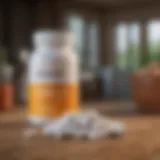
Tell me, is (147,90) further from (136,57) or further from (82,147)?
(136,57)

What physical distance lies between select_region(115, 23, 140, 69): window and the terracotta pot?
2.80 feet

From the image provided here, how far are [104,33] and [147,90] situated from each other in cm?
94

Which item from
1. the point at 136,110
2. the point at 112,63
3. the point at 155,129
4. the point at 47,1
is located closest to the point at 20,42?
the point at 47,1

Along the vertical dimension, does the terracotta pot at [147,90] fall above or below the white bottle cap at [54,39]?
below

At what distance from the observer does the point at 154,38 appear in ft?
6.07

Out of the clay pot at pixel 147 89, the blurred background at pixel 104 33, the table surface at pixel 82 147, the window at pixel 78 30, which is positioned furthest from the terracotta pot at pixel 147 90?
the window at pixel 78 30

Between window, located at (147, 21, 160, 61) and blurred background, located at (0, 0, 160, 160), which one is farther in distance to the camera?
window, located at (147, 21, 160, 61)

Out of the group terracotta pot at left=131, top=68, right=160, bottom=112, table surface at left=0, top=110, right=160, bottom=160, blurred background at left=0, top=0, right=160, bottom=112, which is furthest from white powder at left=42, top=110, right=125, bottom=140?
blurred background at left=0, top=0, right=160, bottom=112

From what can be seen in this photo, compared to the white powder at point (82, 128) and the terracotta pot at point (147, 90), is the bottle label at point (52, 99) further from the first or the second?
the terracotta pot at point (147, 90)

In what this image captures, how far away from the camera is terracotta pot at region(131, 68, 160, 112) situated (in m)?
1.00

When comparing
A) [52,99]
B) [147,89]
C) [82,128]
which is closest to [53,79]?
[52,99]

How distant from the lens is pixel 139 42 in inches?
74.3

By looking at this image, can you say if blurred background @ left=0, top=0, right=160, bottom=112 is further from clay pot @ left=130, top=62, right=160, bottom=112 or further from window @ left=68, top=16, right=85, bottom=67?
clay pot @ left=130, top=62, right=160, bottom=112

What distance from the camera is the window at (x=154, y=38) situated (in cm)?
185
